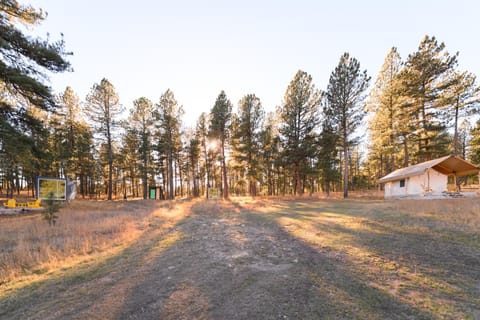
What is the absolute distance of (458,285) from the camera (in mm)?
3141

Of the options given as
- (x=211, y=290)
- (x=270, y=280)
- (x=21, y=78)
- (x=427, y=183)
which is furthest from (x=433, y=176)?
(x=21, y=78)

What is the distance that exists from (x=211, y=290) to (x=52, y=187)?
1996 cm

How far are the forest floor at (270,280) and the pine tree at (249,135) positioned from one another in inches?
797

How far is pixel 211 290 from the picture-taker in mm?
3166

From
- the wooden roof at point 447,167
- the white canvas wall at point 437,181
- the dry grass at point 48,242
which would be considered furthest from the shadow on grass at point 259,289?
the white canvas wall at point 437,181

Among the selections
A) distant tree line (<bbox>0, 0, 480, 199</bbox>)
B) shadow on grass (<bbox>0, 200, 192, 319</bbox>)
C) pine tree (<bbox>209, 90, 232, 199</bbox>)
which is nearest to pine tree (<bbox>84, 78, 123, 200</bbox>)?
distant tree line (<bbox>0, 0, 480, 199</bbox>)

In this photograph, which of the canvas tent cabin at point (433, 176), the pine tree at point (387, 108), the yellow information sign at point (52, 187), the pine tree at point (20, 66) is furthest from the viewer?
the pine tree at point (387, 108)

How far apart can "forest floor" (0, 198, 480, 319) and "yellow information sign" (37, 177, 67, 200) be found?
15051mm

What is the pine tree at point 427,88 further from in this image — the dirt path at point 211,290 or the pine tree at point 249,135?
the dirt path at point 211,290

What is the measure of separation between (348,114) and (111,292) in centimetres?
2297

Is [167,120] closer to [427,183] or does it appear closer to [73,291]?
[73,291]

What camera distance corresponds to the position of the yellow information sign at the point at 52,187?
15.9 metres

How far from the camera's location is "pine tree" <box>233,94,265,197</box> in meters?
25.9

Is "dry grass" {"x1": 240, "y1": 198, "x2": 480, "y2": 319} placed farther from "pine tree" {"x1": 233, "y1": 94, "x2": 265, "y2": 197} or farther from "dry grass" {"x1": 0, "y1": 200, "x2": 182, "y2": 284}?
"pine tree" {"x1": 233, "y1": 94, "x2": 265, "y2": 197}
